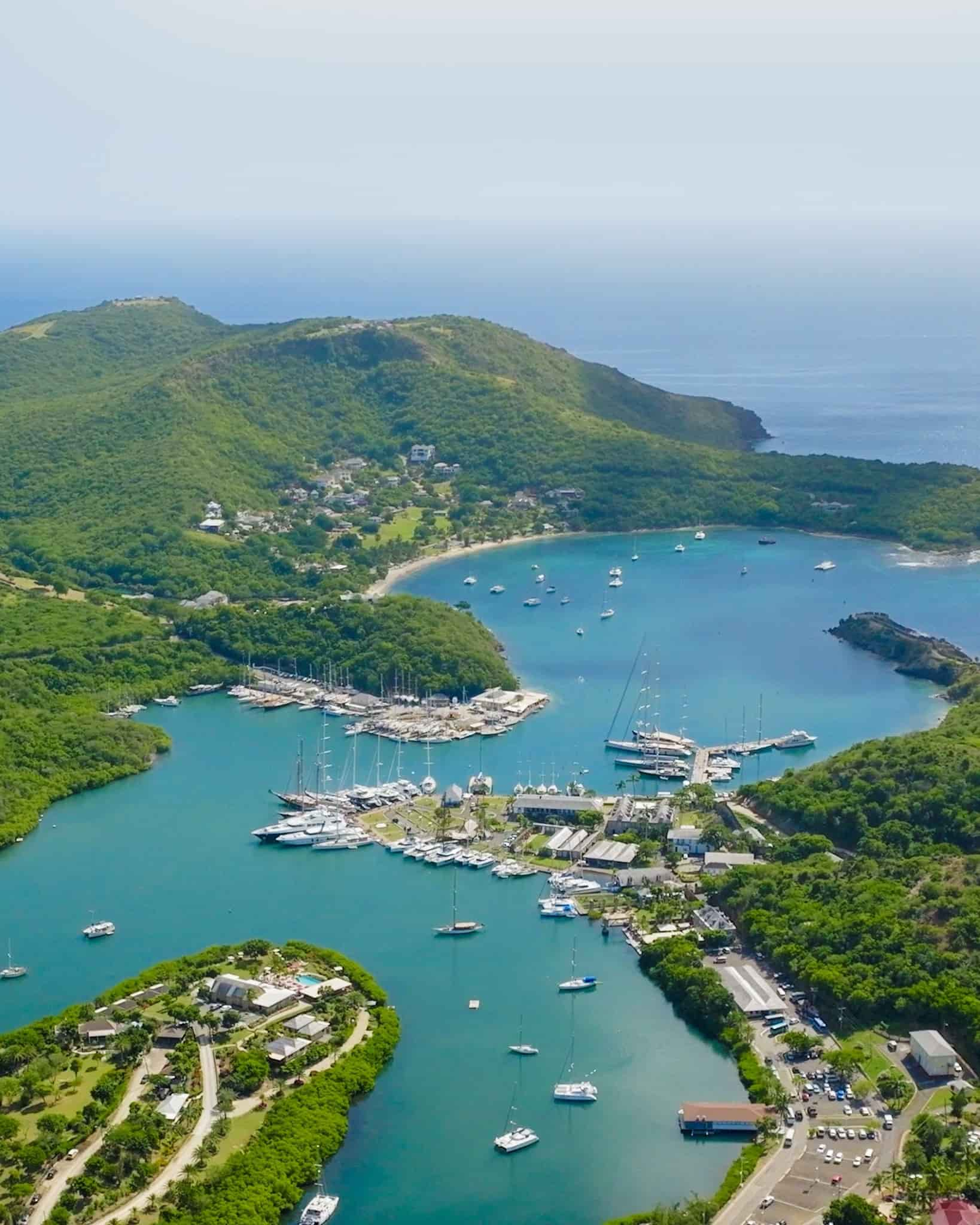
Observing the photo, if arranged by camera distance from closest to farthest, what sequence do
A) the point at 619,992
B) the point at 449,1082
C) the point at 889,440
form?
the point at 449,1082, the point at 619,992, the point at 889,440

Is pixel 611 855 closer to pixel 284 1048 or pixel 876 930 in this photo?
pixel 876 930

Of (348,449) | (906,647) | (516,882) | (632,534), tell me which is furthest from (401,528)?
→ (516,882)

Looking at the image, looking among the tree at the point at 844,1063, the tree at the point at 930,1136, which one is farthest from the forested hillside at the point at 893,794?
the tree at the point at 930,1136

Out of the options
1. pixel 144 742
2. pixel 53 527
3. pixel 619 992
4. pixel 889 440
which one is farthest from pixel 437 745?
pixel 889 440

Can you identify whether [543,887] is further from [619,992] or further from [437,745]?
[437,745]

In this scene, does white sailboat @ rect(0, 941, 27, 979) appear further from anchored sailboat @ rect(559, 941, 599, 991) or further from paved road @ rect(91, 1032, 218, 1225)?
anchored sailboat @ rect(559, 941, 599, 991)
